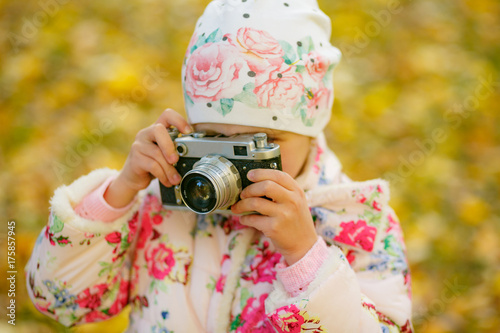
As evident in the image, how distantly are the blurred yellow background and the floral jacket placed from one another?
1.99 ft

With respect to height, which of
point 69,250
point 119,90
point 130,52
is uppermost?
point 130,52

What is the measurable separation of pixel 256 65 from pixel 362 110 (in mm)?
1506

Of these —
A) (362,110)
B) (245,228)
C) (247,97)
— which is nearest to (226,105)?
(247,97)

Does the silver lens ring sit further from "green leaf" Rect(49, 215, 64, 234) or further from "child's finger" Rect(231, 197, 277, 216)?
"green leaf" Rect(49, 215, 64, 234)

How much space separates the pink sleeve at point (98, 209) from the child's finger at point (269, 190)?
30cm

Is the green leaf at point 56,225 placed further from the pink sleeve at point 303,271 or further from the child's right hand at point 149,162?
the pink sleeve at point 303,271

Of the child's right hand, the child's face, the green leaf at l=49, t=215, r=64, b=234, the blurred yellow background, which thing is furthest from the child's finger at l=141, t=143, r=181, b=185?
the blurred yellow background

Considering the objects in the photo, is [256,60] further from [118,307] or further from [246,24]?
[118,307]

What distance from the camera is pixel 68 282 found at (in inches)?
36.3

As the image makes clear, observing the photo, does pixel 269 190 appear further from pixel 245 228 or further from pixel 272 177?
pixel 245 228

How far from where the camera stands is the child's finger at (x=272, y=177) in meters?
0.79

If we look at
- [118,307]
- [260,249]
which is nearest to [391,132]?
[260,249]

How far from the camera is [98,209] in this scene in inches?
36.7

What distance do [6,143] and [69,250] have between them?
122cm
